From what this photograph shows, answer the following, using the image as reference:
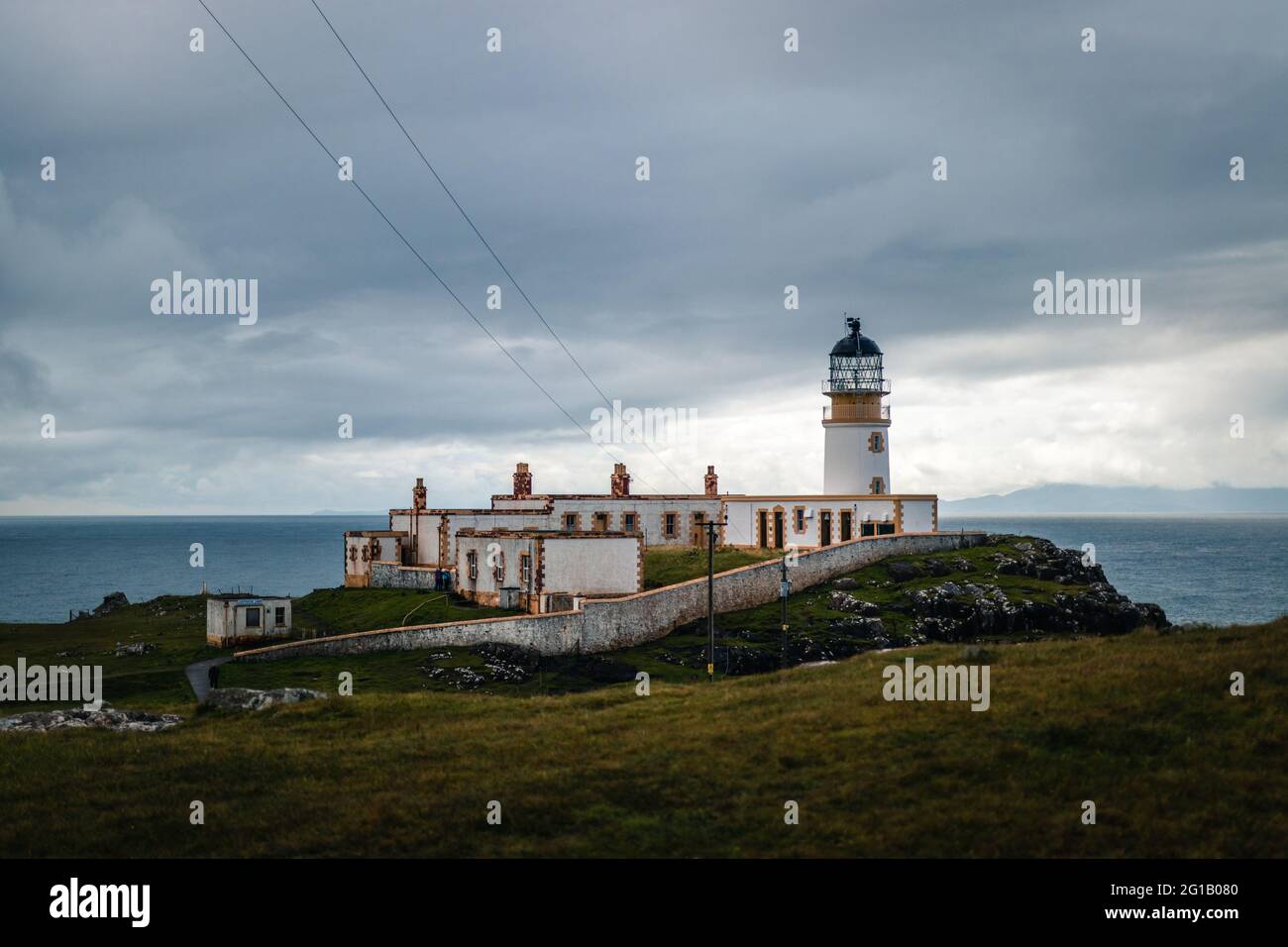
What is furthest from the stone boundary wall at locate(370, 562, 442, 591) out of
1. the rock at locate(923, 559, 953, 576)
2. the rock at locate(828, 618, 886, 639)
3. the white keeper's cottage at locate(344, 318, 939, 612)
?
the rock at locate(923, 559, 953, 576)

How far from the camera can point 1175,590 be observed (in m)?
110

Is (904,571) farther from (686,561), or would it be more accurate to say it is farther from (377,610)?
(377,610)

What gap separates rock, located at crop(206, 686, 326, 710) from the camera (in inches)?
987

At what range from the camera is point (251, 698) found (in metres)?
25.5

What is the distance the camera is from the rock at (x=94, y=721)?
23.5 metres

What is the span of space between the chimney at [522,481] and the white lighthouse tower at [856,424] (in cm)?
1909

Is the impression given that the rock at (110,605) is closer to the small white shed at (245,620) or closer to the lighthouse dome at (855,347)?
the small white shed at (245,620)

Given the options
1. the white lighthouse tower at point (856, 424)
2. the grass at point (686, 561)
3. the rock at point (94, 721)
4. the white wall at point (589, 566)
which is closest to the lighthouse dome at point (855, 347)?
the white lighthouse tower at point (856, 424)

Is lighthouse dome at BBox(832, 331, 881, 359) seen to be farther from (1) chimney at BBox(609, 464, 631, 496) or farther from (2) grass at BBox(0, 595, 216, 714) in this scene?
(2) grass at BBox(0, 595, 216, 714)

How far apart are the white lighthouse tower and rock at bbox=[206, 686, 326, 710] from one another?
43.0m

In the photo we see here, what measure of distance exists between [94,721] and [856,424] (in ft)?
159
